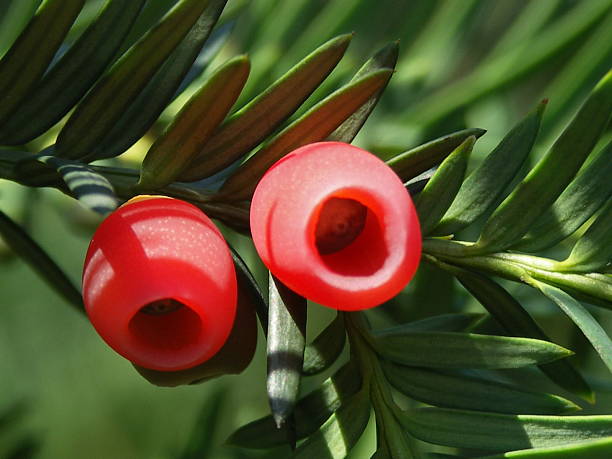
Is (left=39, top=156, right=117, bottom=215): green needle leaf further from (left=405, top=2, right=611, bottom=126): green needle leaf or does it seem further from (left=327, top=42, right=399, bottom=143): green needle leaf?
(left=405, top=2, right=611, bottom=126): green needle leaf

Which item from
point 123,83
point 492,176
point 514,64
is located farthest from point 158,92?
point 514,64

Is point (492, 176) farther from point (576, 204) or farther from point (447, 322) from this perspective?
point (447, 322)

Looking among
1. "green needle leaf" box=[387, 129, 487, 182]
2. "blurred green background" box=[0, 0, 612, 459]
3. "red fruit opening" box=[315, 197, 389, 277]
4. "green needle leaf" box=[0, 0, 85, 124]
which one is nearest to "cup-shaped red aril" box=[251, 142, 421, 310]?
"red fruit opening" box=[315, 197, 389, 277]

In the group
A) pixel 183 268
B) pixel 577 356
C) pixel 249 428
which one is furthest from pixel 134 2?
pixel 577 356

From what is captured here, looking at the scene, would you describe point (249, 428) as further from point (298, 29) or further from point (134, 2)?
point (298, 29)

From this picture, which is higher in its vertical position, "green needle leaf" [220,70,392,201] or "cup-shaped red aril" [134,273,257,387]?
"green needle leaf" [220,70,392,201]

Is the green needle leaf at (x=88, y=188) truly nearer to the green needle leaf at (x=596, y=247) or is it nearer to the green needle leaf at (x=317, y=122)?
the green needle leaf at (x=317, y=122)

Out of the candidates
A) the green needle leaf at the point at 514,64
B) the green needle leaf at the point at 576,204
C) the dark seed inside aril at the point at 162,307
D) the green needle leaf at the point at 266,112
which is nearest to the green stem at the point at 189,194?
the green needle leaf at the point at 266,112

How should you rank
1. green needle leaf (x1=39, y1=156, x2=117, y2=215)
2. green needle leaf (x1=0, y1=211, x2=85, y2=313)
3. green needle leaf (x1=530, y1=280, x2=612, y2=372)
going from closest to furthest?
1. green needle leaf (x1=39, y1=156, x2=117, y2=215)
2. green needle leaf (x1=530, y1=280, x2=612, y2=372)
3. green needle leaf (x1=0, y1=211, x2=85, y2=313)
